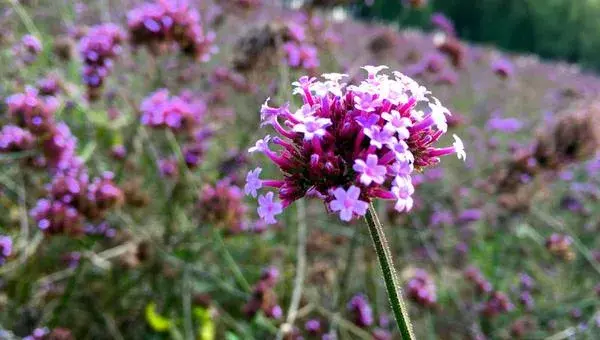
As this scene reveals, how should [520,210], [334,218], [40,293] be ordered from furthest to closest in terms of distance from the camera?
[334,218], [520,210], [40,293]

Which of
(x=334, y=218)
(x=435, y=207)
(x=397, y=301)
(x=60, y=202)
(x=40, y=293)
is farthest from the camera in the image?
(x=435, y=207)

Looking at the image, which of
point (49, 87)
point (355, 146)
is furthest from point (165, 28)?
point (355, 146)

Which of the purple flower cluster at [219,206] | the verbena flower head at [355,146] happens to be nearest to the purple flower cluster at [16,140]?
the purple flower cluster at [219,206]

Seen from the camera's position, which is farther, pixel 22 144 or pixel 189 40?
pixel 189 40

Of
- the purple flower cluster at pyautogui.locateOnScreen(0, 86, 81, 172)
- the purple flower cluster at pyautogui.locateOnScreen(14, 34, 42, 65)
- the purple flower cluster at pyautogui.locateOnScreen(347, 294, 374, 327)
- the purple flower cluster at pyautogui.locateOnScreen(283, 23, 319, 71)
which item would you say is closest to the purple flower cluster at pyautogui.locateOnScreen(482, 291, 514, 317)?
the purple flower cluster at pyautogui.locateOnScreen(347, 294, 374, 327)

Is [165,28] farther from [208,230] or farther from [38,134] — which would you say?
[208,230]

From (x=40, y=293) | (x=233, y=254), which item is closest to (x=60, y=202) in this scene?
(x=40, y=293)

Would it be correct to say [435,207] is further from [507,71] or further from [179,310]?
[179,310]
